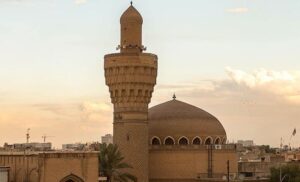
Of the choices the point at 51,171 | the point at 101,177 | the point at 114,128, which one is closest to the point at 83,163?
the point at 51,171

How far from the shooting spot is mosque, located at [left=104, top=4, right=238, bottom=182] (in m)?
48.2

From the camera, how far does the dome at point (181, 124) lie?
52.9 metres

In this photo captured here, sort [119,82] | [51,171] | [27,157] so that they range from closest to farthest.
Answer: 1. [51,171]
2. [27,157]
3. [119,82]

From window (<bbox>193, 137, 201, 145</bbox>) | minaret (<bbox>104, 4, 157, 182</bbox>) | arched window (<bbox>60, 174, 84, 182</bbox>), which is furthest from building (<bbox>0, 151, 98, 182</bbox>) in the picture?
window (<bbox>193, 137, 201, 145</bbox>)

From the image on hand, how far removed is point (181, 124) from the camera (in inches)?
2083

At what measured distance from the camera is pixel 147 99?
1932 inches

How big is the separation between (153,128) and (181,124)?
2.35 m

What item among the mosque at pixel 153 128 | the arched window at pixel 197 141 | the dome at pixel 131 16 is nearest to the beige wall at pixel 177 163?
the mosque at pixel 153 128

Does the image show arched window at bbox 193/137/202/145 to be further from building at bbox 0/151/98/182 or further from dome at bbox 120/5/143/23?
building at bbox 0/151/98/182

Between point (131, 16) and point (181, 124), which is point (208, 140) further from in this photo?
point (131, 16)

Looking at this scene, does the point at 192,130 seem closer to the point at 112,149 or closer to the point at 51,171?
the point at 112,149

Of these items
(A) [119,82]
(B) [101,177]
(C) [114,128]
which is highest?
(A) [119,82]

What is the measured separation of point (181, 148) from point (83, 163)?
15.2 m

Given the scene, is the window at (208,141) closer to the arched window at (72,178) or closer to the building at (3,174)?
the arched window at (72,178)
